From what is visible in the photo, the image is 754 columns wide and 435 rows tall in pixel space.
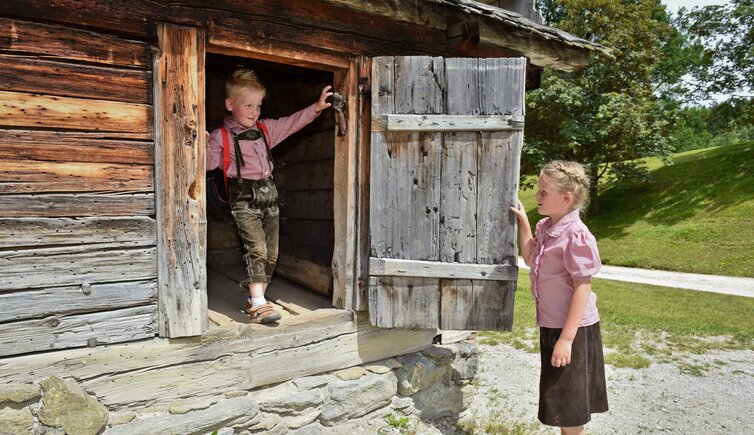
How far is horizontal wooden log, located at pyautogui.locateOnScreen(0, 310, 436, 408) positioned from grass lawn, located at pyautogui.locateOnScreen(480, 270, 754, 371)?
11.4ft

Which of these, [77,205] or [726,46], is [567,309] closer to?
[77,205]

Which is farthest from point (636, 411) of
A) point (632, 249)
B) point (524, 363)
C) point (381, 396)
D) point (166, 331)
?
point (632, 249)

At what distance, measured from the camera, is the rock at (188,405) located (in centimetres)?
291

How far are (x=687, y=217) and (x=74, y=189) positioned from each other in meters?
17.7

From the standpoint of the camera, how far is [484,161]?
3277 mm

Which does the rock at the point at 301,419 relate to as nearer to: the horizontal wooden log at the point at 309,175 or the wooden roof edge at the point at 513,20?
the horizontal wooden log at the point at 309,175

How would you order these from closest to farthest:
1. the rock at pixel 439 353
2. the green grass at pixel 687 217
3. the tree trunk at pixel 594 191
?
the rock at pixel 439 353
the green grass at pixel 687 217
the tree trunk at pixel 594 191

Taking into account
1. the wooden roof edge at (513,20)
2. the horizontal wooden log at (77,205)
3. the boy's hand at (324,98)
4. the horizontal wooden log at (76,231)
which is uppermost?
the wooden roof edge at (513,20)

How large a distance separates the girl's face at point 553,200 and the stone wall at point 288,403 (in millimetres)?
1676

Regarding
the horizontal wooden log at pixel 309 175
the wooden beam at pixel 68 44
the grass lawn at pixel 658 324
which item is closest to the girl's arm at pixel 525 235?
the horizontal wooden log at pixel 309 175

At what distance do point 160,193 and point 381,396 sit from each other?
6.82 feet

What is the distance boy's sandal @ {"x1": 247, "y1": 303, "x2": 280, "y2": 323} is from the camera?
3254mm

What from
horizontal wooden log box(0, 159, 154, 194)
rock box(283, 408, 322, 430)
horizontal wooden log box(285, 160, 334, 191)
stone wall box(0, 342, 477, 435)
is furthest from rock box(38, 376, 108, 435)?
horizontal wooden log box(285, 160, 334, 191)

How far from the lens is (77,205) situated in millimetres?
2596
